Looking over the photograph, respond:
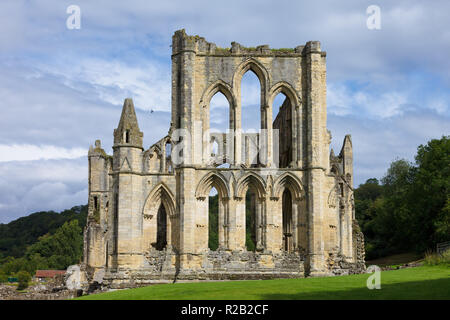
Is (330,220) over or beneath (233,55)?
beneath

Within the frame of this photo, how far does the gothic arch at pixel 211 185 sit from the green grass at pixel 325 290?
358 inches

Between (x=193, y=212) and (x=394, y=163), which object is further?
(x=394, y=163)

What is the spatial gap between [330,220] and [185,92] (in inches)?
374

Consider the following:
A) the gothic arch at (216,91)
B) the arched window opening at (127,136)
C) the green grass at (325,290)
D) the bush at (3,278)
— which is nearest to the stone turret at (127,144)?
the arched window opening at (127,136)

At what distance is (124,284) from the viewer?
32.2 meters

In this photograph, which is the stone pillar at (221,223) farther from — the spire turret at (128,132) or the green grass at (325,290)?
the green grass at (325,290)

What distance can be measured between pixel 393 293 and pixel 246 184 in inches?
606

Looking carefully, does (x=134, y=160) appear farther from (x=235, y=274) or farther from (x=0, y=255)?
(x=0, y=255)

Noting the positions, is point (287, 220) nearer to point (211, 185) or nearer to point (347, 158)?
point (347, 158)

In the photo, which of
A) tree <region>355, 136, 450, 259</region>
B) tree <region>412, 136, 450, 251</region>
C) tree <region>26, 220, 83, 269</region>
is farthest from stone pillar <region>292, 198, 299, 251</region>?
tree <region>26, 220, 83, 269</region>

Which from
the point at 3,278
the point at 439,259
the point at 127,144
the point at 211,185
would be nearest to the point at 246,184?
the point at 211,185

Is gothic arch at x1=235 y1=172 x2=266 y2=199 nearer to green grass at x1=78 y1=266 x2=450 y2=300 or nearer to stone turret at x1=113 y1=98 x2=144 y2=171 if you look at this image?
stone turret at x1=113 y1=98 x2=144 y2=171

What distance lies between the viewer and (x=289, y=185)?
34.4m
